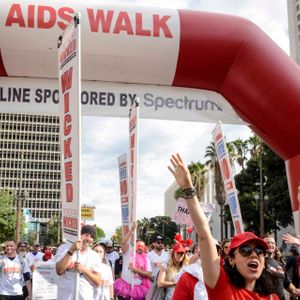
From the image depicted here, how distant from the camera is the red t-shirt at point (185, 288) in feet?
12.2

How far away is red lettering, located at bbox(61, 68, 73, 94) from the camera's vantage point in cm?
471

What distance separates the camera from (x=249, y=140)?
142 feet

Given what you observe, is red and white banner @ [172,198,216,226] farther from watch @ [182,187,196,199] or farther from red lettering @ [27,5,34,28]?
watch @ [182,187,196,199]

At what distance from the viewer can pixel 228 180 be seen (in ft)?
26.5

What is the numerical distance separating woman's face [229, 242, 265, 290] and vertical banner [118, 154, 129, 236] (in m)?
4.57

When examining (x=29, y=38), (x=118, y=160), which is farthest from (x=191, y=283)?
(x=118, y=160)

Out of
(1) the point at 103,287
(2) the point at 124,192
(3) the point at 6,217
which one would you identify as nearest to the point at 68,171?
(1) the point at 103,287

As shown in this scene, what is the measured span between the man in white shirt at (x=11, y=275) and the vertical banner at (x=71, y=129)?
383 cm

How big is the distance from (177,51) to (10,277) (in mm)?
4575

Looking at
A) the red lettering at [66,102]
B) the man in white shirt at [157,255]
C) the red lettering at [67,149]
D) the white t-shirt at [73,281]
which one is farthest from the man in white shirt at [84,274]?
the man in white shirt at [157,255]

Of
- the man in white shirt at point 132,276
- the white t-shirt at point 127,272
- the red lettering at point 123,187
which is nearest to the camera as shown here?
the man in white shirt at point 132,276

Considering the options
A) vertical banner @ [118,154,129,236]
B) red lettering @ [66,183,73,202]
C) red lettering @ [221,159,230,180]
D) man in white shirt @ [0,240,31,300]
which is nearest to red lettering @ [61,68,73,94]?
red lettering @ [66,183,73,202]

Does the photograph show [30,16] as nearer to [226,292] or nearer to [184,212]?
[226,292]

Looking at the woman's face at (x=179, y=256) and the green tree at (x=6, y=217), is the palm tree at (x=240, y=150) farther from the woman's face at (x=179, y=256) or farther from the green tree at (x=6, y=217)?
the woman's face at (x=179, y=256)
